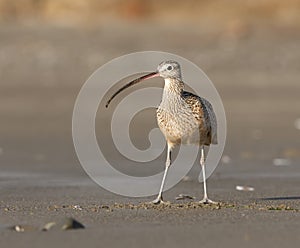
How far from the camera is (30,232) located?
7.16 meters

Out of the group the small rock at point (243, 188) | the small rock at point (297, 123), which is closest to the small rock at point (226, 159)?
the small rock at point (243, 188)

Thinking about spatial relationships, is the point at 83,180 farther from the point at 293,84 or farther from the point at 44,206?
the point at 293,84

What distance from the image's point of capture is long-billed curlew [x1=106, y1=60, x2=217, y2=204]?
891 centimetres

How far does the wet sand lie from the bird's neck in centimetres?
86

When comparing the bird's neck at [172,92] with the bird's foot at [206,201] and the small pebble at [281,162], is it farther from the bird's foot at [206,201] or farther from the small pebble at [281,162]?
the small pebble at [281,162]

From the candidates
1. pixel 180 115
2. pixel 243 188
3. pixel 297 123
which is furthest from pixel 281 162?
pixel 180 115

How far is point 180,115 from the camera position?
891 cm

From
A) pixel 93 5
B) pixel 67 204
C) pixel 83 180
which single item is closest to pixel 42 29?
pixel 93 5

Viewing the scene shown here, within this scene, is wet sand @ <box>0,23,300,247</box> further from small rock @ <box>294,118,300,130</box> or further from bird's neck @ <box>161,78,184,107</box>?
bird's neck @ <box>161,78,184,107</box>

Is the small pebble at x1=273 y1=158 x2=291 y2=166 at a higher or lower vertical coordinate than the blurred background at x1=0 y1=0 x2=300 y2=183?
lower

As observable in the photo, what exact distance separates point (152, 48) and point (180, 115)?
16338 mm

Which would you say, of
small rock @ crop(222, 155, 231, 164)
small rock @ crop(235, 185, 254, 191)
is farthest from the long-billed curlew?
small rock @ crop(222, 155, 231, 164)

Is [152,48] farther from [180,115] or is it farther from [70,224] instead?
[70,224]

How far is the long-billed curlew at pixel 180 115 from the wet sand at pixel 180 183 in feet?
1.85
